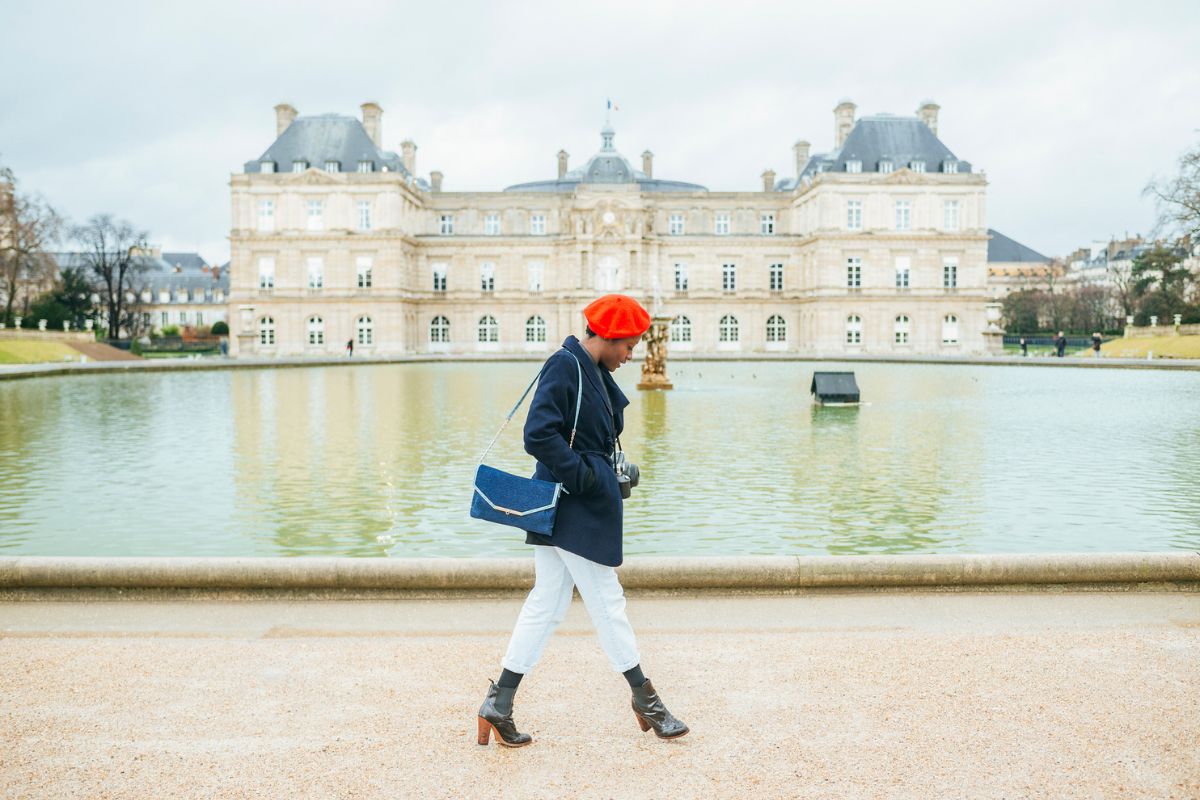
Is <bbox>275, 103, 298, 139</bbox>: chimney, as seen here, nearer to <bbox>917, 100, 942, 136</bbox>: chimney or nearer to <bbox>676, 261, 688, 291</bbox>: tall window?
<bbox>676, 261, 688, 291</bbox>: tall window

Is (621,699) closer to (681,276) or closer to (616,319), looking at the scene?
(616,319)

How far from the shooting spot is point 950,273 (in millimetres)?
69062

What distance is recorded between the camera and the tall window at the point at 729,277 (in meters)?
72.2

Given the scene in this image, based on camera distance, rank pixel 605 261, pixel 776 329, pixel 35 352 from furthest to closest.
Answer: pixel 776 329 < pixel 605 261 < pixel 35 352

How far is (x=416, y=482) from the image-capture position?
1294cm

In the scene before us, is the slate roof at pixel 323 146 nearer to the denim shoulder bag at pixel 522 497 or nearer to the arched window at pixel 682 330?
the arched window at pixel 682 330

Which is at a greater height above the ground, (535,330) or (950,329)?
(535,330)

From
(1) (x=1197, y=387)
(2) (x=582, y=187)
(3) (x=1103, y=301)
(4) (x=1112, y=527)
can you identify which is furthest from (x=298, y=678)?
(3) (x=1103, y=301)

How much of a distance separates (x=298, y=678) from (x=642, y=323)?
263 cm

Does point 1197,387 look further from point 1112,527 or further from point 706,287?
point 706,287

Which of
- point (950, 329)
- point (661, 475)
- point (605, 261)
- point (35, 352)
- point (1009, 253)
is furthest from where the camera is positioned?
point (1009, 253)

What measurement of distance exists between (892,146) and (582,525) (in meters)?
69.0

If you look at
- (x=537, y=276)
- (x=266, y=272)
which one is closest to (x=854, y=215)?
(x=537, y=276)

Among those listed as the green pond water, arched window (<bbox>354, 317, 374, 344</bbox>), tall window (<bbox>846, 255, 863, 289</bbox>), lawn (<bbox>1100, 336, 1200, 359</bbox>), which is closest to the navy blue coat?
the green pond water
